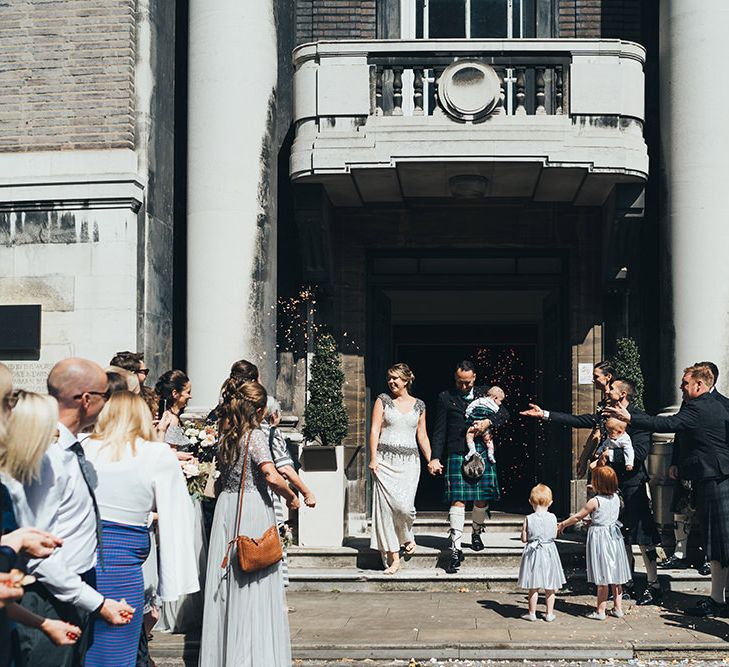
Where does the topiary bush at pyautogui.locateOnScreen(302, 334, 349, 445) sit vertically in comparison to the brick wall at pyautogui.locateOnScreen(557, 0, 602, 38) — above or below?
below

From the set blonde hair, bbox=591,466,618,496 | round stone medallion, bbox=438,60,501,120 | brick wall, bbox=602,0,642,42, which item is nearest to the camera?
blonde hair, bbox=591,466,618,496

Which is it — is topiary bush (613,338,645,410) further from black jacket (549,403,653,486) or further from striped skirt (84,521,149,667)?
striped skirt (84,521,149,667)

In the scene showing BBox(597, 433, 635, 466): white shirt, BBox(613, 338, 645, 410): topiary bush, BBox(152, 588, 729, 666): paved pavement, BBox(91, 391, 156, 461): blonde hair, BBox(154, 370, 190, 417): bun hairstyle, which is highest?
BBox(613, 338, 645, 410): topiary bush

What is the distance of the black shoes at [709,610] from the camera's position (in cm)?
1016

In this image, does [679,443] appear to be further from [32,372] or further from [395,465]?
[32,372]

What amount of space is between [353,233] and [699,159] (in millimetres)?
4211

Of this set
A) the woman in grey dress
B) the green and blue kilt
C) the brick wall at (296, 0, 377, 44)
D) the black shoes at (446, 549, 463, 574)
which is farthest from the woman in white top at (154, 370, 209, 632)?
the brick wall at (296, 0, 377, 44)

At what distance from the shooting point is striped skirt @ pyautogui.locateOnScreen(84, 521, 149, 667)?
5883 millimetres

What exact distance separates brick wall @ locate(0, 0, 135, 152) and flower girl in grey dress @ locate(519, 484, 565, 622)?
6364 millimetres

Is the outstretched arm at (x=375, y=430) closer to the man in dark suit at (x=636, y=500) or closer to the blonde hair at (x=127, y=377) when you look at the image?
the man in dark suit at (x=636, y=500)

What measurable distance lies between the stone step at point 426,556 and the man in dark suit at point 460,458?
0.17 metres

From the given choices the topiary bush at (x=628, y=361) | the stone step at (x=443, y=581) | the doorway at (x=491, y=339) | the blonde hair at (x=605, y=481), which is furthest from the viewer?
the doorway at (x=491, y=339)

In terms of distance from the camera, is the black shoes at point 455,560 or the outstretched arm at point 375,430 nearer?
the outstretched arm at point 375,430

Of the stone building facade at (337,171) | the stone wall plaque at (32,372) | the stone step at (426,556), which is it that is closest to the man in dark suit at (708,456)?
the stone step at (426,556)
